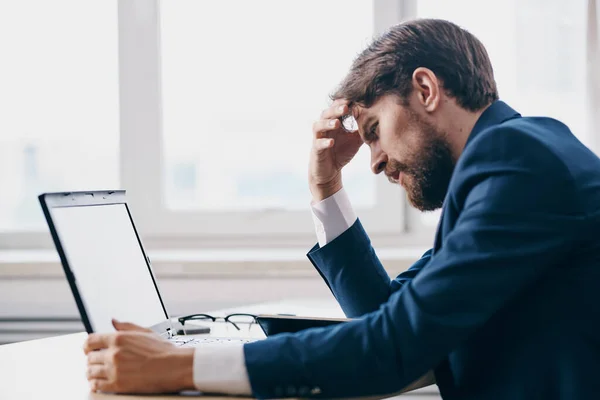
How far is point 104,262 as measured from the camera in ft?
4.14

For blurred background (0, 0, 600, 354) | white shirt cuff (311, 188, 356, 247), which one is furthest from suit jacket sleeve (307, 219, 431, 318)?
blurred background (0, 0, 600, 354)

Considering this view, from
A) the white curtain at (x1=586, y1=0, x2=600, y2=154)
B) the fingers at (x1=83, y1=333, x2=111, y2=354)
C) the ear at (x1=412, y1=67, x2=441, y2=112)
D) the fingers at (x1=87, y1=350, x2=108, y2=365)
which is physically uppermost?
the white curtain at (x1=586, y1=0, x2=600, y2=154)

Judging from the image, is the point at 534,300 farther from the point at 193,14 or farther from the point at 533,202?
the point at 193,14

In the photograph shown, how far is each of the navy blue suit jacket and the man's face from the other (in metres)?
0.26

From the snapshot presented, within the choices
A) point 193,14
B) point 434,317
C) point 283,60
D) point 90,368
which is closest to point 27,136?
point 193,14

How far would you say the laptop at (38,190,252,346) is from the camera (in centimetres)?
113

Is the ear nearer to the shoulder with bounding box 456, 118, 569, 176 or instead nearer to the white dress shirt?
the shoulder with bounding box 456, 118, 569, 176

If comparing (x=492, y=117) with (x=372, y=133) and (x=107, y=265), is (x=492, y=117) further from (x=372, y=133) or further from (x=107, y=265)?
(x=107, y=265)

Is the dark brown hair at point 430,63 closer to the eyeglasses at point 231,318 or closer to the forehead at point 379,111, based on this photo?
the forehead at point 379,111

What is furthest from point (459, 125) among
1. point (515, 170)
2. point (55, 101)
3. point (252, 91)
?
point (55, 101)

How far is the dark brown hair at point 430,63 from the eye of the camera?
49.9 inches

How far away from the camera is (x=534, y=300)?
1.02m

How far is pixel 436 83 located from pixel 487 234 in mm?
375

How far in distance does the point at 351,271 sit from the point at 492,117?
1.62ft
